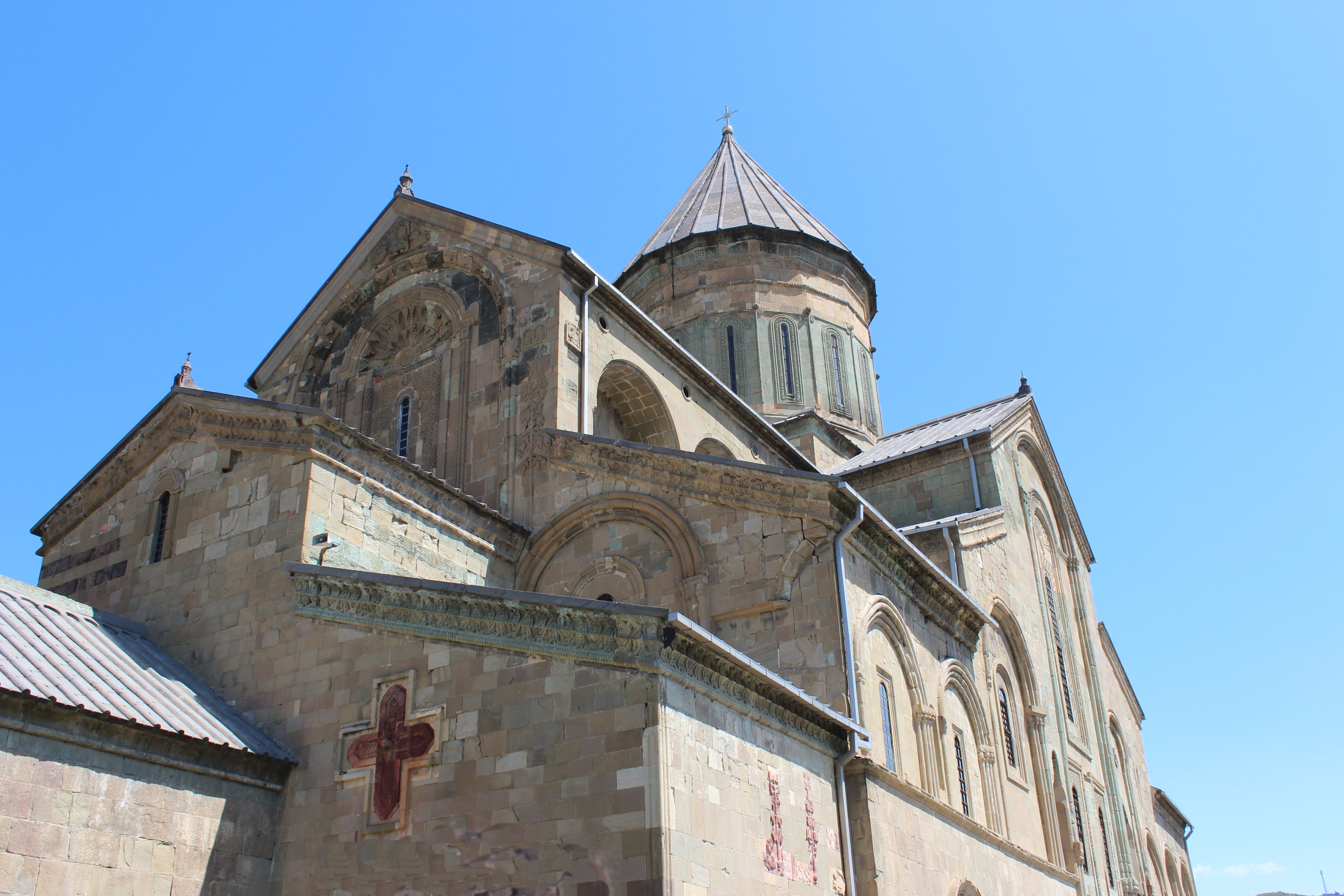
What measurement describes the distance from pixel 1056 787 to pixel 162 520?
1342 centimetres

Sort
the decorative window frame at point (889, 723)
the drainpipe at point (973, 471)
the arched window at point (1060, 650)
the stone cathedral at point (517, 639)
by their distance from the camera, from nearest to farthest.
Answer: the stone cathedral at point (517, 639) < the decorative window frame at point (889, 723) < the drainpipe at point (973, 471) < the arched window at point (1060, 650)

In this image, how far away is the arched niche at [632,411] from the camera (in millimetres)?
16312

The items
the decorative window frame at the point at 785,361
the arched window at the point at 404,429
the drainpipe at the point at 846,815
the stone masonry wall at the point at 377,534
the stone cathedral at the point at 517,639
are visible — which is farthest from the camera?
the decorative window frame at the point at 785,361

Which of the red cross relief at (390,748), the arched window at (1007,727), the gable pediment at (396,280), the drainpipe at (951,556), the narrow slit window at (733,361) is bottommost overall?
the red cross relief at (390,748)

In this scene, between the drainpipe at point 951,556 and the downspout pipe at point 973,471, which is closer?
the drainpipe at point 951,556

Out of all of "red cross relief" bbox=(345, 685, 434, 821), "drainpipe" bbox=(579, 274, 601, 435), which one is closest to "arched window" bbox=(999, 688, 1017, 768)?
"drainpipe" bbox=(579, 274, 601, 435)

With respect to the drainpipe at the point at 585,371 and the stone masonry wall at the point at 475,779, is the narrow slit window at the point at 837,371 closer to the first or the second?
the drainpipe at the point at 585,371

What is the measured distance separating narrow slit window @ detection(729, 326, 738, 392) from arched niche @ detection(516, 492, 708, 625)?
11.4 m

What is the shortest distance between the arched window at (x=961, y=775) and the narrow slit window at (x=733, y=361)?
1148cm

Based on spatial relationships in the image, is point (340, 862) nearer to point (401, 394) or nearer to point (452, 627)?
point (452, 627)

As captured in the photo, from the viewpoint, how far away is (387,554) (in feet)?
39.8

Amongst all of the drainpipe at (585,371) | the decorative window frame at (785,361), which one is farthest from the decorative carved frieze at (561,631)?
the decorative window frame at (785,361)

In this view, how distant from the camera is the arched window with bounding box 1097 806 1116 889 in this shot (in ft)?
63.7

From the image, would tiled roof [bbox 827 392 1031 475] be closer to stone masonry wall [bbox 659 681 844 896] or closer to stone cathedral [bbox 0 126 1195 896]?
stone cathedral [bbox 0 126 1195 896]
